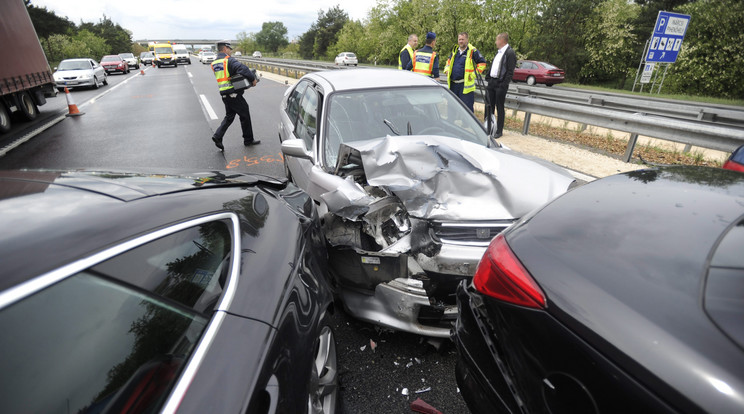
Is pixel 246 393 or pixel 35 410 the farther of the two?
pixel 246 393

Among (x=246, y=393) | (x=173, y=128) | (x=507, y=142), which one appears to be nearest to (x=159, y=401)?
(x=246, y=393)

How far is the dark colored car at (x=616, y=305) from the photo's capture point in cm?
95

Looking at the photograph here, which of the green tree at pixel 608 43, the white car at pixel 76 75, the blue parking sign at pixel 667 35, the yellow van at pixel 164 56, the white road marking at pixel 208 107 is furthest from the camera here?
the yellow van at pixel 164 56

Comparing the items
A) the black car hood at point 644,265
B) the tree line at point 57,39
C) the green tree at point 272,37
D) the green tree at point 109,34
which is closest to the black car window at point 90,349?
the black car hood at point 644,265

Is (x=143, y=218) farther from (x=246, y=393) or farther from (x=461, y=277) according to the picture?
(x=461, y=277)

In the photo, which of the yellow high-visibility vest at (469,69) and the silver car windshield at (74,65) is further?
the silver car windshield at (74,65)

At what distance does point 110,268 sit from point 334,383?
130cm

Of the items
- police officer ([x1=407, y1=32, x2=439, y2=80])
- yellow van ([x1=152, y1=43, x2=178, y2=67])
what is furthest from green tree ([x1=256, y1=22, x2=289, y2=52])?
police officer ([x1=407, y1=32, x2=439, y2=80])

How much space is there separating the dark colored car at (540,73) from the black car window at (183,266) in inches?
1027

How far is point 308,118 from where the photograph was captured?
4098mm

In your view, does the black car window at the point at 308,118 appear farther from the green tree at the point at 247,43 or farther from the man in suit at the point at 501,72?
the green tree at the point at 247,43

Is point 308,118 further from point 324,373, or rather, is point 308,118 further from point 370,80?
point 324,373

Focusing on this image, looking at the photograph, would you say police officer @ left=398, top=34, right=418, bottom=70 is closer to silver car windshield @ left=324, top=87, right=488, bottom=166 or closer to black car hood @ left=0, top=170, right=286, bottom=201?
silver car windshield @ left=324, top=87, right=488, bottom=166

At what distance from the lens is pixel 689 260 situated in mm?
1175
